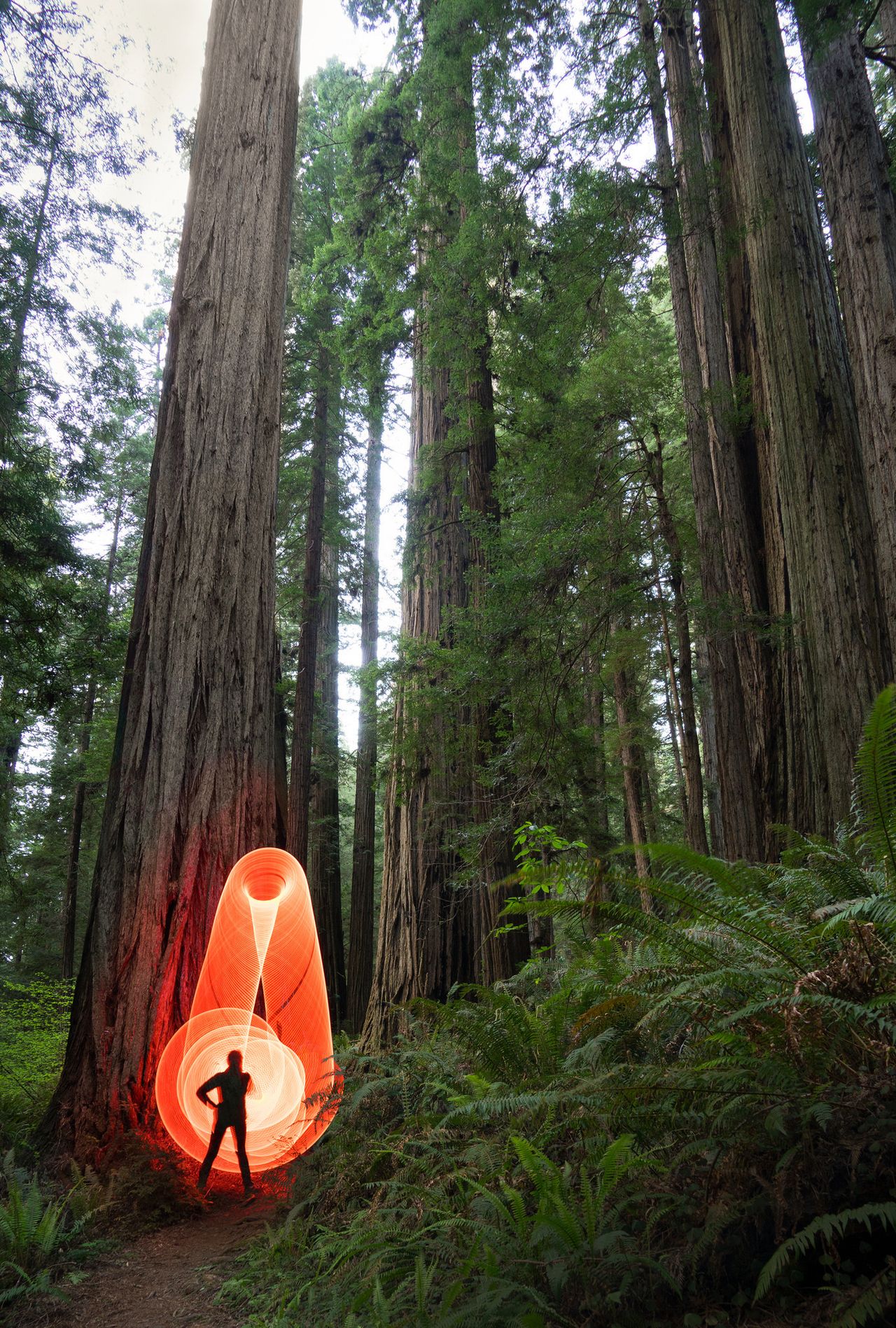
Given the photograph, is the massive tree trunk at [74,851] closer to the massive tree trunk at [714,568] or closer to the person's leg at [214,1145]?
the massive tree trunk at [714,568]

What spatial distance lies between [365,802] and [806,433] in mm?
12156

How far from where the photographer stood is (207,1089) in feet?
11.9

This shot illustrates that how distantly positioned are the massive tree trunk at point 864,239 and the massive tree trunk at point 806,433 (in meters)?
0.16

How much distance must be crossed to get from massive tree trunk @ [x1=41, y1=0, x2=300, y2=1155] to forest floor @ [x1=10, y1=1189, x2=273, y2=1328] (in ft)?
1.94

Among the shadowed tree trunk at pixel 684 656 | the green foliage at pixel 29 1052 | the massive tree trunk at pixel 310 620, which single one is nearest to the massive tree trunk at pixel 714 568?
the shadowed tree trunk at pixel 684 656

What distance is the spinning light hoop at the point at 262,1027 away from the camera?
12.2ft

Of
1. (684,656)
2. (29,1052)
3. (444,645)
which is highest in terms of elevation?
(684,656)

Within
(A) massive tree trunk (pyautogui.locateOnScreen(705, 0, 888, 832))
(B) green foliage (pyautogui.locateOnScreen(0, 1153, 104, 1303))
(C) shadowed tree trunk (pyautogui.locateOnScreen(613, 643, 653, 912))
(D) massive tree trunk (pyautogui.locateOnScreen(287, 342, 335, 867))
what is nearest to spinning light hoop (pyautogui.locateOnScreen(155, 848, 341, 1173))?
(B) green foliage (pyautogui.locateOnScreen(0, 1153, 104, 1303))

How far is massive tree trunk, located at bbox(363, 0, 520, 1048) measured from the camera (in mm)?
7387

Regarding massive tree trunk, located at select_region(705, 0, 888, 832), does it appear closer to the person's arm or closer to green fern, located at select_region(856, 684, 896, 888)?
green fern, located at select_region(856, 684, 896, 888)

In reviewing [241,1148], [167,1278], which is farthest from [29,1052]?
[167,1278]

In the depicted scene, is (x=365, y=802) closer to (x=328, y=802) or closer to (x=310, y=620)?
(x=328, y=802)

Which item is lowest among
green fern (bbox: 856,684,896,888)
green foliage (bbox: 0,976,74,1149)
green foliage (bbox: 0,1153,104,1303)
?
green foliage (bbox: 0,1153,104,1303)

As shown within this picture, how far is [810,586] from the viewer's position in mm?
4945
